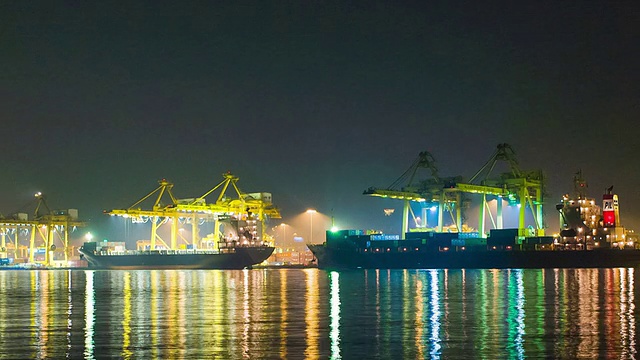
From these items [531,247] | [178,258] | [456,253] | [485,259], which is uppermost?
[531,247]

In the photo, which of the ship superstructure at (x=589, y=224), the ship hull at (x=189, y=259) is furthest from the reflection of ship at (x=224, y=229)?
the ship superstructure at (x=589, y=224)

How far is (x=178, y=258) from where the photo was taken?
13212 cm

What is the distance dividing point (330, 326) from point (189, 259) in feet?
342

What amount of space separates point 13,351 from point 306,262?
141835mm

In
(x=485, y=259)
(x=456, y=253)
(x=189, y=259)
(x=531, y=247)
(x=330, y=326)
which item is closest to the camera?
(x=330, y=326)

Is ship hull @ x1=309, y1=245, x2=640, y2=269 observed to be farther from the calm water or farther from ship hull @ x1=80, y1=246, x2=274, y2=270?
the calm water

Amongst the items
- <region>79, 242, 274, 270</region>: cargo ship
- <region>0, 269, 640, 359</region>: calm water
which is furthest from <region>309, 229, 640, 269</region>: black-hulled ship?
<region>0, 269, 640, 359</region>: calm water

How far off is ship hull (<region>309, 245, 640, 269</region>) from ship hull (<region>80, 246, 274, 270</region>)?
58.9 ft

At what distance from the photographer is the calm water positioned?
2302cm

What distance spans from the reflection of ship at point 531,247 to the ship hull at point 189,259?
22882mm

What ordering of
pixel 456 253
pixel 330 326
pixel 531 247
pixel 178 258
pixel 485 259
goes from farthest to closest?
pixel 178 258
pixel 456 253
pixel 485 259
pixel 531 247
pixel 330 326

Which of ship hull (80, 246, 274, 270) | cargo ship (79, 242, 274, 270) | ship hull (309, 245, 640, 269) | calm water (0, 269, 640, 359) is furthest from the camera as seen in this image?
cargo ship (79, 242, 274, 270)

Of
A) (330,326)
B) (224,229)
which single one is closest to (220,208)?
(224,229)

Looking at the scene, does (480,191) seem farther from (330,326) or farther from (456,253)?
(330,326)
